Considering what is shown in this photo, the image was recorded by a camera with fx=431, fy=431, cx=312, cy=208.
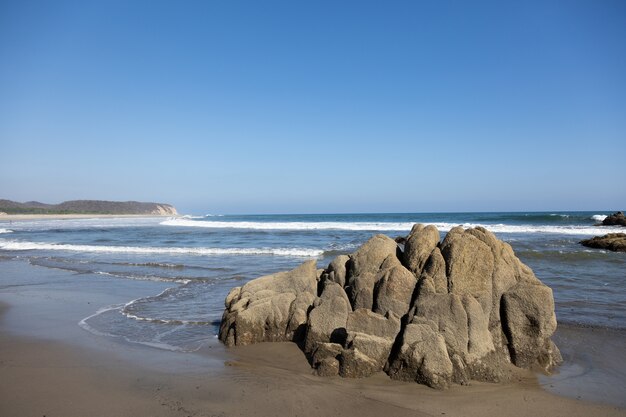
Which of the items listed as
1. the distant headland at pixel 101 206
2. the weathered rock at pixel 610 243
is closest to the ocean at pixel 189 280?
the weathered rock at pixel 610 243

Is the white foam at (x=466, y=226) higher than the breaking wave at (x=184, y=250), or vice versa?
the white foam at (x=466, y=226)

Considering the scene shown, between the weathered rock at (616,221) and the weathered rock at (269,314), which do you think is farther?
the weathered rock at (616,221)

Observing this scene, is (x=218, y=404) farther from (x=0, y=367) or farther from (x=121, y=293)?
(x=121, y=293)

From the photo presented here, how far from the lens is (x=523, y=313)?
646cm

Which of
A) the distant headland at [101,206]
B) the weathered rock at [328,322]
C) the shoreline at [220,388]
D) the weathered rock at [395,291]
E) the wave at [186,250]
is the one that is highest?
the distant headland at [101,206]

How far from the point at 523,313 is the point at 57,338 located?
7826 mm

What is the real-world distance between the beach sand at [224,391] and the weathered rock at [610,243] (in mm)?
19049

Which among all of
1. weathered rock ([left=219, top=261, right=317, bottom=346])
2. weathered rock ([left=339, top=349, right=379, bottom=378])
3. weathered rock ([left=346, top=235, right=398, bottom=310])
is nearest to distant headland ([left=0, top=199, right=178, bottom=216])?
weathered rock ([left=219, top=261, right=317, bottom=346])

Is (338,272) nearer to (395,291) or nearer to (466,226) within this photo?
(395,291)

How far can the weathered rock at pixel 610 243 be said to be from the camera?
21.0 m

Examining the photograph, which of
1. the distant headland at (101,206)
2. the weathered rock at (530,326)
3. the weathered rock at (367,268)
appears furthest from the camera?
the distant headland at (101,206)

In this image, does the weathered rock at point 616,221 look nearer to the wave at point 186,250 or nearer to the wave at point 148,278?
the wave at point 186,250

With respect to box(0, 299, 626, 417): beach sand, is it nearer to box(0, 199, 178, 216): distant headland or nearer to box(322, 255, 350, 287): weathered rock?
box(322, 255, 350, 287): weathered rock

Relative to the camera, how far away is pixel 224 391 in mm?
5434
